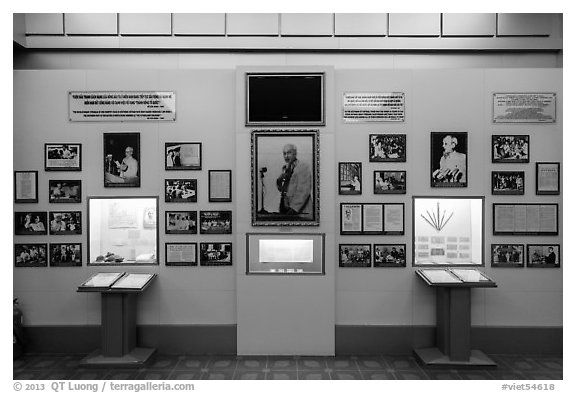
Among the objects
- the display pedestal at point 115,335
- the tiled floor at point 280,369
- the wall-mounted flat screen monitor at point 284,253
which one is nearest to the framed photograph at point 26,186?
the display pedestal at point 115,335

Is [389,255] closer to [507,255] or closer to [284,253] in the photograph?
[284,253]

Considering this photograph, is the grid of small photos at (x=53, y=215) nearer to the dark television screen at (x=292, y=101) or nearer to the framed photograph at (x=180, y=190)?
the framed photograph at (x=180, y=190)

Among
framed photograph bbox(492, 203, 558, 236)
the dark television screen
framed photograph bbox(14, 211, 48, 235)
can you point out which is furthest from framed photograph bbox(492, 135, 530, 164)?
framed photograph bbox(14, 211, 48, 235)

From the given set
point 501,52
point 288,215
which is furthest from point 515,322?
point 501,52

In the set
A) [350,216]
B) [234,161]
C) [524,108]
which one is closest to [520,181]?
[524,108]

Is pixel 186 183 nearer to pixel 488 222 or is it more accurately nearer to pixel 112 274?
pixel 112 274

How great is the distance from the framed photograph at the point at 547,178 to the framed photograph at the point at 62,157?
22.8 ft

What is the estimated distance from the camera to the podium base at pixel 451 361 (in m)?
5.36

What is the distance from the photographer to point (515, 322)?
596 cm

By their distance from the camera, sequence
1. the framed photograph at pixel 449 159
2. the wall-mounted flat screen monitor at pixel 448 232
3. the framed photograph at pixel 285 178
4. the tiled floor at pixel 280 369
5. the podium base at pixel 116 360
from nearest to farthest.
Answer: the tiled floor at pixel 280 369
the podium base at pixel 116 360
the framed photograph at pixel 285 178
the framed photograph at pixel 449 159
the wall-mounted flat screen monitor at pixel 448 232

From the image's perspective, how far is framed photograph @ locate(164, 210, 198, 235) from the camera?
5949 mm

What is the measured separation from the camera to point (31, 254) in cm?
595

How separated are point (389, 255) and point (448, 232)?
1.00m

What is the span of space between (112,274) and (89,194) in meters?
1.26
